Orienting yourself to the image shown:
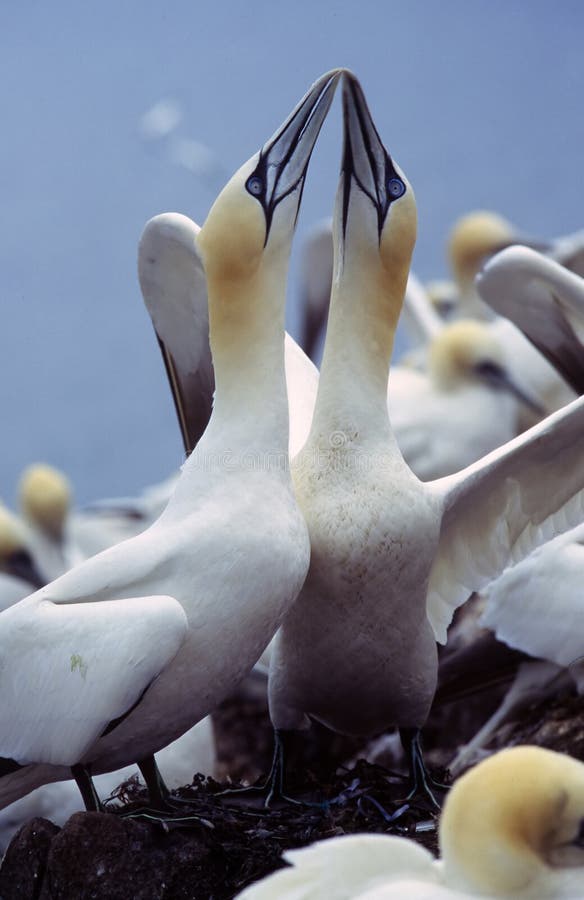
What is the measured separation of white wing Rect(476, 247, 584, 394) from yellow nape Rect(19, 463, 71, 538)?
399cm

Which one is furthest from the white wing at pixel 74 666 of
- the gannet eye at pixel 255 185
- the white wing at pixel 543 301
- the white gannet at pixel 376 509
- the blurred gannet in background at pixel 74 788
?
the white wing at pixel 543 301

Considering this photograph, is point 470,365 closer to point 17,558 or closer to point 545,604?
point 17,558

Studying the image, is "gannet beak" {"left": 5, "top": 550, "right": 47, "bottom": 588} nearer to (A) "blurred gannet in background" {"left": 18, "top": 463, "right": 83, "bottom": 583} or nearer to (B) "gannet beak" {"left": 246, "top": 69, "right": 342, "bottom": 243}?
(A) "blurred gannet in background" {"left": 18, "top": 463, "right": 83, "bottom": 583}

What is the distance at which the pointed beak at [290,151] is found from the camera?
4066mm

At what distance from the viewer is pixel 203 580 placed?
3701 millimetres

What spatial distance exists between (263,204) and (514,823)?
68.4 inches

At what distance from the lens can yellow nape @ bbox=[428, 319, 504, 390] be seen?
8195 mm

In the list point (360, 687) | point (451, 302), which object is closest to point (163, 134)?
point (360, 687)

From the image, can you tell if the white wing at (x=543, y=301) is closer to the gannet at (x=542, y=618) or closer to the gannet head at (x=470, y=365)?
the gannet at (x=542, y=618)

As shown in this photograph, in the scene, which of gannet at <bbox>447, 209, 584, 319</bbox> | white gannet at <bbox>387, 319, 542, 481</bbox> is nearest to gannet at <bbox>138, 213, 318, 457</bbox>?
white gannet at <bbox>387, 319, 542, 481</bbox>

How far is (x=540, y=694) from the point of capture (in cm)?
574

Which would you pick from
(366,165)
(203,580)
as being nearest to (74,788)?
(203,580)

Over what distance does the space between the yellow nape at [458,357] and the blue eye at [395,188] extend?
12.8ft

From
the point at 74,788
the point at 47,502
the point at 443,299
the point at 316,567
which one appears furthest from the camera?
the point at 443,299
